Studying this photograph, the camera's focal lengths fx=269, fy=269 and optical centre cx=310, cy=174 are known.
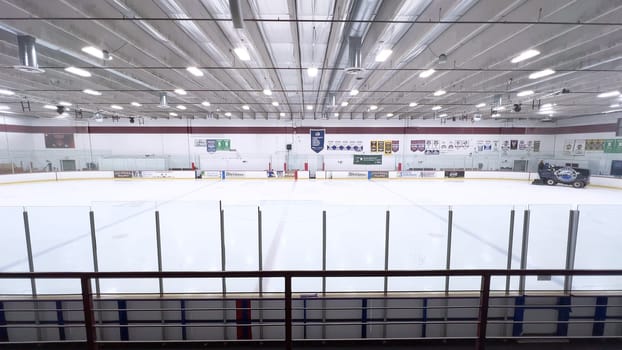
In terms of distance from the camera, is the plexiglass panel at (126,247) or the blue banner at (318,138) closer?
the plexiglass panel at (126,247)

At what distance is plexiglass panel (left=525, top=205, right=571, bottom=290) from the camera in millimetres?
3773

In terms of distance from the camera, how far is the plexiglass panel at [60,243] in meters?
3.80

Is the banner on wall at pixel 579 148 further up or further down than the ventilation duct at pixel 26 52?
further down

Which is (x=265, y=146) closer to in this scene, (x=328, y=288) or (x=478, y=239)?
(x=328, y=288)

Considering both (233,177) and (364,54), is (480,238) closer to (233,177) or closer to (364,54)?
(364,54)

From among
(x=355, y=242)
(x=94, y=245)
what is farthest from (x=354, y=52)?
(x=94, y=245)

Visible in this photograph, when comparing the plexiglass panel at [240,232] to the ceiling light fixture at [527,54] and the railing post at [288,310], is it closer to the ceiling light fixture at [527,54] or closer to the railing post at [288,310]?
the railing post at [288,310]

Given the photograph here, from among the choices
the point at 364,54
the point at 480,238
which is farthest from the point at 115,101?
the point at 480,238

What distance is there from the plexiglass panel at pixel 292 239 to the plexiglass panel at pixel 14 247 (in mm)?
3421

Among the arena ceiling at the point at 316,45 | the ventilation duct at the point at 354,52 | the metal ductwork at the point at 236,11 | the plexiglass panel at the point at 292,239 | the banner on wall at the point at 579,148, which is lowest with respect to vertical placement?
the plexiglass panel at the point at 292,239

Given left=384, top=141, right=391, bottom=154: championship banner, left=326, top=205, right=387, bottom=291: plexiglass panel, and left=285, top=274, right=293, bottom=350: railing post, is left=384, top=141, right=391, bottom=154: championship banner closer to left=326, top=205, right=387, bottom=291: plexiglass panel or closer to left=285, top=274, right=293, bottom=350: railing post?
left=326, top=205, right=387, bottom=291: plexiglass panel

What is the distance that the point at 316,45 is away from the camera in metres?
7.56

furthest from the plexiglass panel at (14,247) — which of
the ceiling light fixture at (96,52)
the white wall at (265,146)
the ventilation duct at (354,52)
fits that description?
the white wall at (265,146)

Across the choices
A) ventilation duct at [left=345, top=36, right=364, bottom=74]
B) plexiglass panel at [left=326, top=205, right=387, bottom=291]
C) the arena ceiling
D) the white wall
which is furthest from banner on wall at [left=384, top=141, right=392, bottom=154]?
ventilation duct at [left=345, top=36, right=364, bottom=74]
